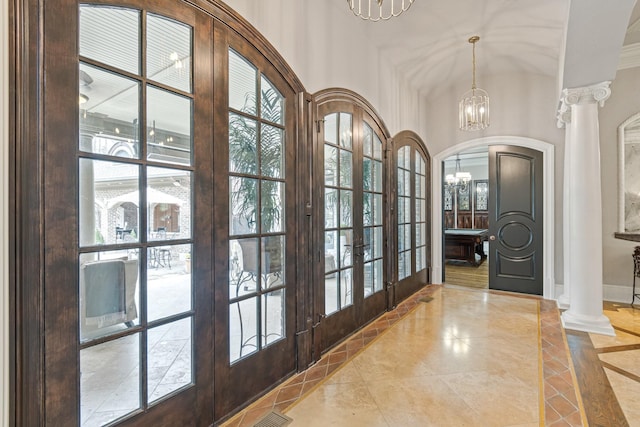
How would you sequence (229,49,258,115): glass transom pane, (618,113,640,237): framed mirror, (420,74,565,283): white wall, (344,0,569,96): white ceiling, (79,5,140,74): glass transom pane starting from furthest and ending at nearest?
(420,74,565,283): white wall, (618,113,640,237): framed mirror, (344,0,569,96): white ceiling, (229,49,258,115): glass transom pane, (79,5,140,74): glass transom pane

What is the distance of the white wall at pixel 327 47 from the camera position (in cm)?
249

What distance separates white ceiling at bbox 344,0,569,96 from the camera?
11.2 ft

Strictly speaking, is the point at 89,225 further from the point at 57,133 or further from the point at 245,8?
the point at 245,8

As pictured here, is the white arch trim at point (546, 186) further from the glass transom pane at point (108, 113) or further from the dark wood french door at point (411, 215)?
the glass transom pane at point (108, 113)

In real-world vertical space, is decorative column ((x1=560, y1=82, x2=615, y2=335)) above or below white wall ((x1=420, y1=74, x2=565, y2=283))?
below

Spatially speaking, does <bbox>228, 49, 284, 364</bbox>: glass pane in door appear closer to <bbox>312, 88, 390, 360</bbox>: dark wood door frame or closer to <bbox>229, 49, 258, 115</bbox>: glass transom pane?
<bbox>229, 49, 258, 115</bbox>: glass transom pane

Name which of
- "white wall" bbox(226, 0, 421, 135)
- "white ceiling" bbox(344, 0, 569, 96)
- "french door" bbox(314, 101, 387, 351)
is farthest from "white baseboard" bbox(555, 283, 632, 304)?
"white wall" bbox(226, 0, 421, 135)

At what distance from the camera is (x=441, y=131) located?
5.72m

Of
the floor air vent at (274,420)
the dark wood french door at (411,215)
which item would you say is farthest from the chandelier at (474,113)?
the floor air vent at (274,420)

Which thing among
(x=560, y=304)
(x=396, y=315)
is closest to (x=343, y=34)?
(x=396, y=315)

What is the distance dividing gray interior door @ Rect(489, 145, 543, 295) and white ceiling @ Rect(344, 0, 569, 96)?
4.43 ft

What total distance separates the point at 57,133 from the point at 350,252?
107 inches

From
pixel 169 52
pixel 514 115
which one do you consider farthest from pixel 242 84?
pixel 514 115
